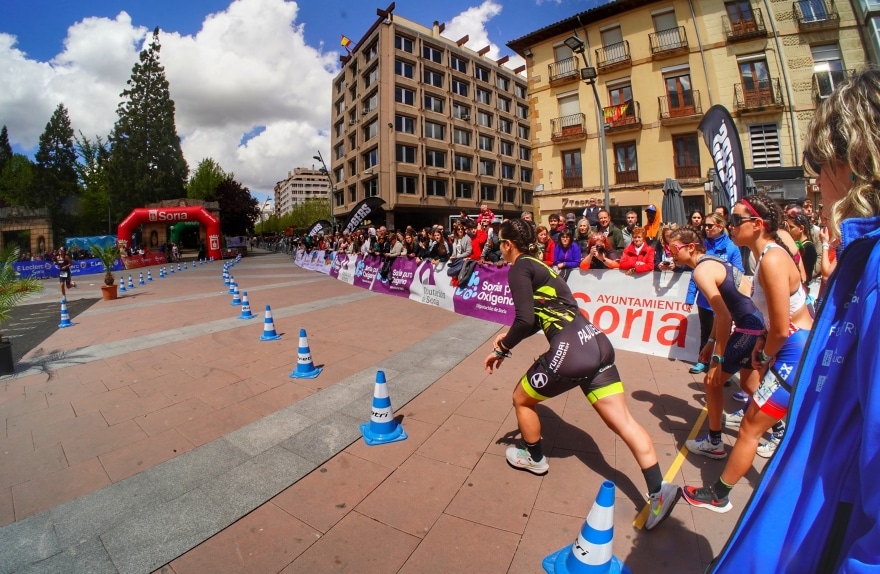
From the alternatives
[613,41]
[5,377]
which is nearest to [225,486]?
[5,377]

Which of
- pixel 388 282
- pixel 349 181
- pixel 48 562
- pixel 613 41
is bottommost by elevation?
pixel 48 562

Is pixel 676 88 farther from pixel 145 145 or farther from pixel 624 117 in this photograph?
pixel 145 145

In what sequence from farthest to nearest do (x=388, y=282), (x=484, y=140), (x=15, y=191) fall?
1. (x=15, y=191)
2. (x=484, y=140)
3. (x=388, y=282)

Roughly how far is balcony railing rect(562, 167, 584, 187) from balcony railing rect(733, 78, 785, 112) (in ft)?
23.5

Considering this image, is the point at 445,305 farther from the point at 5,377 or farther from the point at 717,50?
the point at 717,50

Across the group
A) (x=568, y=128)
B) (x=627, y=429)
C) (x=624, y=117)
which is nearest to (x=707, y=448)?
(x=627, y=429)

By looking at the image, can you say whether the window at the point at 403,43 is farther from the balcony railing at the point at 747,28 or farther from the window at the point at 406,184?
the balcony railing at the point at 747,28

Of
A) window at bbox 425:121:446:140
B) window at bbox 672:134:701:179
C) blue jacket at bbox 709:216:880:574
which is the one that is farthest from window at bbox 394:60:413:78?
blue jacket at bbox 709:216:880:574

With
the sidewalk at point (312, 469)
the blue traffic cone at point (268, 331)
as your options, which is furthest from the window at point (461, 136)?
the sidewalk at point (312, 469)

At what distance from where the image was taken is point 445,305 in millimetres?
9305

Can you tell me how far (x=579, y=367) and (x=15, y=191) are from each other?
6998 centimetres

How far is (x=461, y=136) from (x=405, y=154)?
7927mm

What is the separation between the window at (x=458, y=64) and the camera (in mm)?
41094

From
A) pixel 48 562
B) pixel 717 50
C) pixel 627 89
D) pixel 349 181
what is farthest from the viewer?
pixel 349 181
